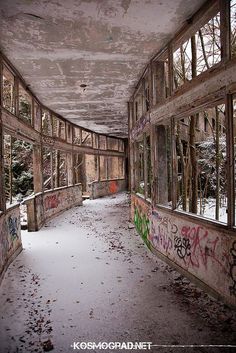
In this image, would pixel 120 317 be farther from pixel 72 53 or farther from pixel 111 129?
pixel 111 129

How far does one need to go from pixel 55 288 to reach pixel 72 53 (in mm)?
4741

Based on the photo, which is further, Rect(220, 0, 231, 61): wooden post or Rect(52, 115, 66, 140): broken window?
Rect(52, 115, 66, 140): broken window

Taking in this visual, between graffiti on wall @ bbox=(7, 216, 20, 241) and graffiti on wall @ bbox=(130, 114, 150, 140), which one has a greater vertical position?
graffiti on wall @ bbox=(130, 114, 150, 140)

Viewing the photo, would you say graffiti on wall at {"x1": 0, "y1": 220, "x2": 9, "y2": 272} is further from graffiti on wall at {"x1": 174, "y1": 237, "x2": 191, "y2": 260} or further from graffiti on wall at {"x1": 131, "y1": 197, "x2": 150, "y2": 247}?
graffiti on wall at {"x1": 131, "y1": 197, "x2": 150, "y2": 247}

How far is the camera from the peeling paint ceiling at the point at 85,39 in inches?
172

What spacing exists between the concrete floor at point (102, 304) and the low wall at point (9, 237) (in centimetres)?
22

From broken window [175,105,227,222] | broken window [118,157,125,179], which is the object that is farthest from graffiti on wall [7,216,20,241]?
broken window [118,157,125,179]

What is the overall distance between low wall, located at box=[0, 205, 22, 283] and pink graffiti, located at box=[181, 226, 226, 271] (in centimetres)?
339

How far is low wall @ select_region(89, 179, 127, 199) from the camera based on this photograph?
62.4 feet

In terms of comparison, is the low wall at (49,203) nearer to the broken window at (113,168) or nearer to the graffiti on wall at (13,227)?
the graffiti on wall at (13,227)

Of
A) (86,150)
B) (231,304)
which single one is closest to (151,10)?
(231,304)

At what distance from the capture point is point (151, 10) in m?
4.50

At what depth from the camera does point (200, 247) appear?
4.54m

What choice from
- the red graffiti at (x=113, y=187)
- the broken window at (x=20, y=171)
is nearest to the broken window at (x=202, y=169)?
the red graffiti at (x=113, y=187)
